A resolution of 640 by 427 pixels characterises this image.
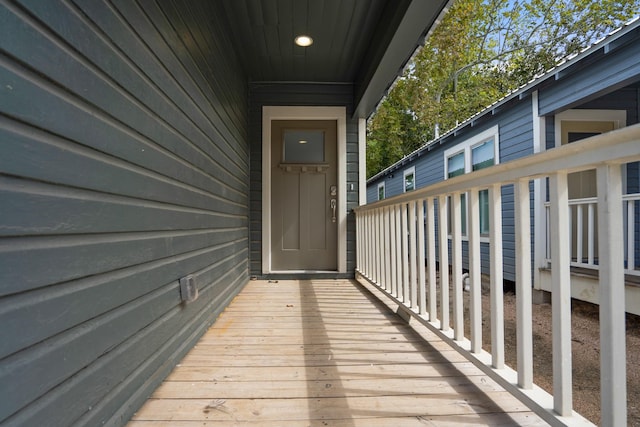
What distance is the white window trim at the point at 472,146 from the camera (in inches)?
203

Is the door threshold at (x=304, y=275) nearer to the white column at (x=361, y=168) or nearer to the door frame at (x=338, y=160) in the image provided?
the door frame at (x=338, y=160)

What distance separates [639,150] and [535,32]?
1428cm

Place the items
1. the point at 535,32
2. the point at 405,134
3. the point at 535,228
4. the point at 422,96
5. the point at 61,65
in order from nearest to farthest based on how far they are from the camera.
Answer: the point at 61,65 < the point at 535,228 < the point at 535,32 < the point at 422,96 < the point at 405,134

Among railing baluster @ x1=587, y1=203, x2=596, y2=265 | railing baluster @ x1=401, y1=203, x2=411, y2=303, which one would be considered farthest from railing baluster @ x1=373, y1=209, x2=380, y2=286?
railing baluster @ x1=587, y1=203, x2=596, y2=265

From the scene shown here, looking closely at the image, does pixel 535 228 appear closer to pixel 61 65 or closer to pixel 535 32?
pixel 61 65

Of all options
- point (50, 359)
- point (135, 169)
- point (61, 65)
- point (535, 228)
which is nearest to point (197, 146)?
point (135, 169)

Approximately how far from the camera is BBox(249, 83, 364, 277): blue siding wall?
383 cm

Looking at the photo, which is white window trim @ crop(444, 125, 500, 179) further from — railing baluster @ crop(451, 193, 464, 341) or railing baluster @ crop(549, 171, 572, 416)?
railing baluster @ crop(549, 171, 572, 416)

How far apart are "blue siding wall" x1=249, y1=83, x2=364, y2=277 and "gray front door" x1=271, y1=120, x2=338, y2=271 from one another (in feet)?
0.54

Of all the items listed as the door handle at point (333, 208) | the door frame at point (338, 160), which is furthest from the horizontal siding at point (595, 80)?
the door handle at point (333, 208)

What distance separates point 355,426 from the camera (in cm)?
110

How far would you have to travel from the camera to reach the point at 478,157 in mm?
5777

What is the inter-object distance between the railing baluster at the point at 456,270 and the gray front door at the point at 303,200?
2.38m

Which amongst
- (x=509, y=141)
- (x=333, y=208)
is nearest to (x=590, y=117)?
(x=509, y=141)
